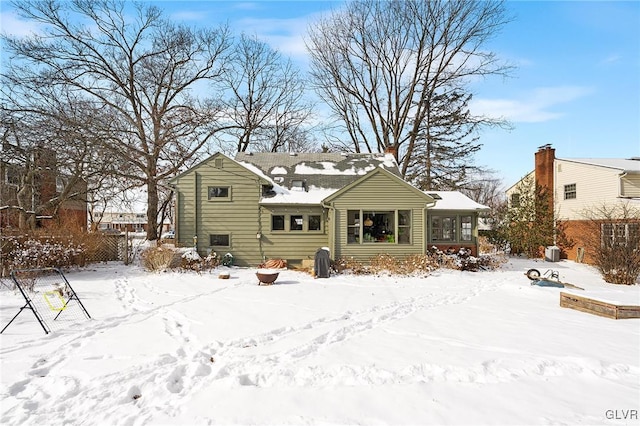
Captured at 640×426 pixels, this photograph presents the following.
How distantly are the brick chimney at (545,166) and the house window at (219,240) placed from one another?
18547 mm

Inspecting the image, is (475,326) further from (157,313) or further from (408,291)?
(157,313)

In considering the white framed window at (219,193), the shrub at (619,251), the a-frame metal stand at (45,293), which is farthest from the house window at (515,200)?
the a-frame metal stand at (45,293)

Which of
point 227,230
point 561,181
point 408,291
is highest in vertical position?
point 561,181

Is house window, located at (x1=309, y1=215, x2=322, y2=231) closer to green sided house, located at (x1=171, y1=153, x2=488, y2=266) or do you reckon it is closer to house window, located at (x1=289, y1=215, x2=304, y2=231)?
green sided house, located at (x1=171, y1=153, x2=488, y2=266)

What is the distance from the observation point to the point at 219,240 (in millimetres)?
15680

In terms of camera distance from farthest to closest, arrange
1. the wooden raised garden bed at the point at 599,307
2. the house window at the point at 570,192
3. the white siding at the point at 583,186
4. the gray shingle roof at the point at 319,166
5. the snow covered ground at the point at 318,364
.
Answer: the house window at the point at 570,192, the gray shingle roof at the point at 319,166, the white siding at the point at 583,186, the wooden raised garden bed at the point at 599,307, the snow covered ground at the point at 318,364

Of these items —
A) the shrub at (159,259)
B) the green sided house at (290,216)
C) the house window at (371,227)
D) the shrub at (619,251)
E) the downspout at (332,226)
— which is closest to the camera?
the shrub at (619,251)

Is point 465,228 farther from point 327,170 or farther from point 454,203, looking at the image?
point 327,170

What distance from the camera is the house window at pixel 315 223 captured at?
1577 centimetres

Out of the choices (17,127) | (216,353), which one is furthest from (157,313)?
(17,127)

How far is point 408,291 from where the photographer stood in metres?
10.2

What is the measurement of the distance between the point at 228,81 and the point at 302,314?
24188 mm

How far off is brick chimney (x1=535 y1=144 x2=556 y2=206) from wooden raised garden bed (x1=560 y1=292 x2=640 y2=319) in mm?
14545

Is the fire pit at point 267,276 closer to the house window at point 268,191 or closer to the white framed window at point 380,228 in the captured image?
the white framed window at point 380,228
